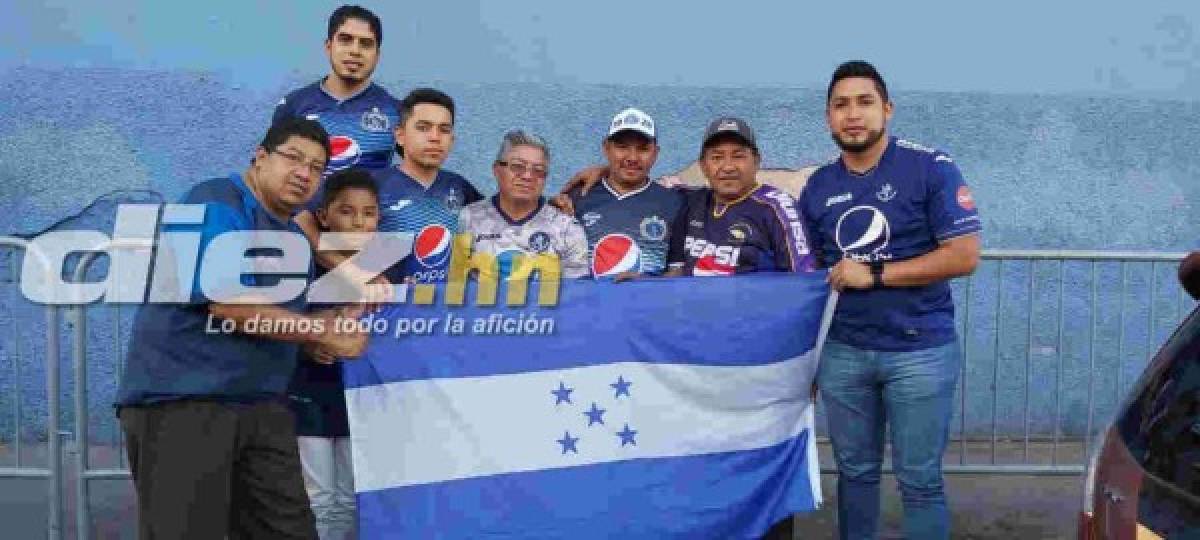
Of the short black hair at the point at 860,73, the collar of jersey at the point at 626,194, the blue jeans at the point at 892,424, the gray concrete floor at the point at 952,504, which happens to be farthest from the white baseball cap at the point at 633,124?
the gray concrete floor at the point at 952,504

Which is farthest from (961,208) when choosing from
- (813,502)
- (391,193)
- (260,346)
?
(260,346)

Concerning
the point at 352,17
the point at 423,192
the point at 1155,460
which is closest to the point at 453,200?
the point at 423,192

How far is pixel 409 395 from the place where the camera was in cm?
470

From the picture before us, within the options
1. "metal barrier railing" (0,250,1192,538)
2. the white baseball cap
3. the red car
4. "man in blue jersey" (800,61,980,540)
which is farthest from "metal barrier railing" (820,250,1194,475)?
the red car

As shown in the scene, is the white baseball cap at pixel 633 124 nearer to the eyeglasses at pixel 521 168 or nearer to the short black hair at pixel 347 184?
the eyeglasses at pixel 521 168

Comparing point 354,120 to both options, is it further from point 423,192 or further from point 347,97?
point 423,192

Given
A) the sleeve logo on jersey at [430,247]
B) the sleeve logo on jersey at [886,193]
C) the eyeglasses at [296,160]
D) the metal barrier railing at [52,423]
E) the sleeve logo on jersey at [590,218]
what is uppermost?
the eyeglasses at [296,160]

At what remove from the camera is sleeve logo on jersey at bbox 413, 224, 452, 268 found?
486cm

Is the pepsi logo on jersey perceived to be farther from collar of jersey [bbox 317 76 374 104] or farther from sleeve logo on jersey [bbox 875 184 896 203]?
sleeve logo on jersey [bbox 875 184 896 203]

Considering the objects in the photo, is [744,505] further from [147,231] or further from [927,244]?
[147,231]

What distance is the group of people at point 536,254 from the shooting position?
13.4ft

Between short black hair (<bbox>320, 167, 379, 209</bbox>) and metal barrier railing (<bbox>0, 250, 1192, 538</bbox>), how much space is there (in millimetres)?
1158

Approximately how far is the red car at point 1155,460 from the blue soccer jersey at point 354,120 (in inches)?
133

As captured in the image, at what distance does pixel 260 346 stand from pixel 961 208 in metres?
2.52
